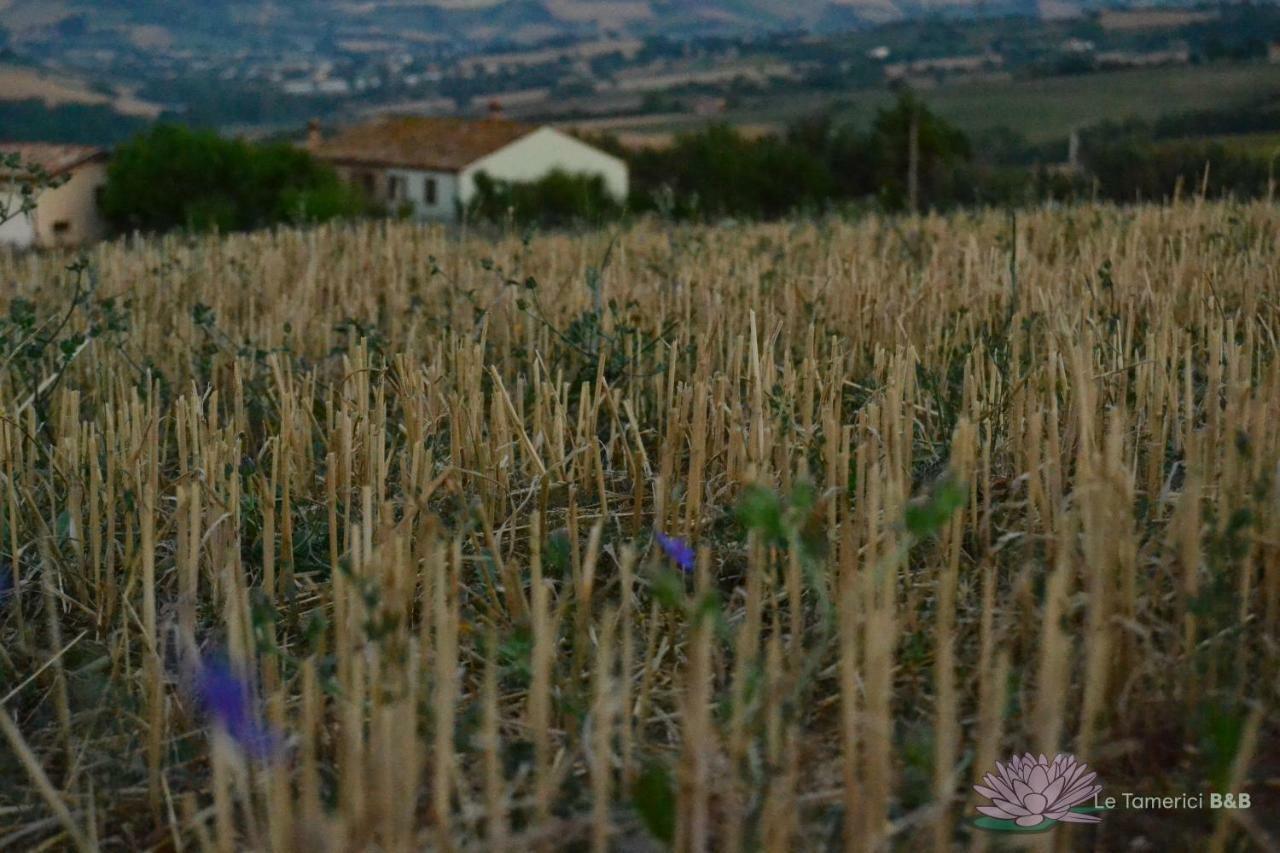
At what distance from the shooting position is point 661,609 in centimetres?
278

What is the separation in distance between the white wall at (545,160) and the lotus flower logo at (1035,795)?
165ft

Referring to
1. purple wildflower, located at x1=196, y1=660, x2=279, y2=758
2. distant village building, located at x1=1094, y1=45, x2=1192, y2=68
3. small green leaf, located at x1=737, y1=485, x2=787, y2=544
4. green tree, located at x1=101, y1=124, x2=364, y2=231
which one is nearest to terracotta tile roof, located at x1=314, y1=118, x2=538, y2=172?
green tree, located at x1=101, y1=124, x2=364, y2=231

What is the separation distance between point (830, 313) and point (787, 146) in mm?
39182

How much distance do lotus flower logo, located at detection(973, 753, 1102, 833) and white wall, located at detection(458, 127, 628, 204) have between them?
5030 centimetres

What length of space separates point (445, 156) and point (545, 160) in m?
3.91

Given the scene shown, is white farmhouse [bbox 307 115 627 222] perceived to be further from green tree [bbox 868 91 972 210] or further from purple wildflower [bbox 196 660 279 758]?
purple wildflower [bbox 196 660 279 758]

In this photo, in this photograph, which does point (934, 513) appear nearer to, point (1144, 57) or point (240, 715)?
point (240, 715)

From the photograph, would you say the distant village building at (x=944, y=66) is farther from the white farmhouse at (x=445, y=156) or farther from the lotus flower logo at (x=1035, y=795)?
the lotus flower logo at (x=1035, y=795)

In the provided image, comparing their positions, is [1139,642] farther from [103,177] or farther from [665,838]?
[103,177]

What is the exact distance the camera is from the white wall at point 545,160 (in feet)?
172

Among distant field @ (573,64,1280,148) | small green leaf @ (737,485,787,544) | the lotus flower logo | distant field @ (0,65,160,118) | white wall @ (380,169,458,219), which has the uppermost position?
distant field @ (0,65,160,118)

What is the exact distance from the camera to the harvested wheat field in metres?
1.84

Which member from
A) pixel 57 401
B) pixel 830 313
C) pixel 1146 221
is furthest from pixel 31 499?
pixel 1146 221

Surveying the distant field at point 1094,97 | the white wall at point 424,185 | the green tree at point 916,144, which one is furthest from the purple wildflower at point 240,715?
the distant field at point 1094,97
